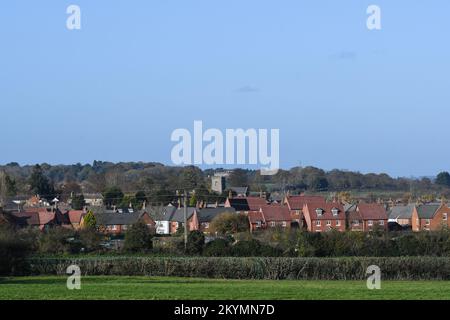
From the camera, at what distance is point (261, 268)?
139ft

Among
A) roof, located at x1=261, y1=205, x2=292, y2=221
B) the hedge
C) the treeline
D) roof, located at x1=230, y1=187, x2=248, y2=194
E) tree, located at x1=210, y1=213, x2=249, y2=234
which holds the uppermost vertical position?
the treeline

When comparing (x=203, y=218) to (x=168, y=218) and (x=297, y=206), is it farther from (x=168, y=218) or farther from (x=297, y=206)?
(x=297, y=206)

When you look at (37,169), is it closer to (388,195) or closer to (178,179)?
(178,179)

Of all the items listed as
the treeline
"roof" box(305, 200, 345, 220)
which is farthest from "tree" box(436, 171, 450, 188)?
"roof" box(305, 200, 345, 220)

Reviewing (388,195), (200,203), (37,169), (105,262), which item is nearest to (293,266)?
(105,262)

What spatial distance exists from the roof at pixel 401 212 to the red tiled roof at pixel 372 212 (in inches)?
223

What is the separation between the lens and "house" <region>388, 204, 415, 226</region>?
92.4 metres

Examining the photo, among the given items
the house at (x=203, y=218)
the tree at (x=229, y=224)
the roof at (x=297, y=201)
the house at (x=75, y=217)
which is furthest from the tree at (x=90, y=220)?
the roof at (x=297, y=201)

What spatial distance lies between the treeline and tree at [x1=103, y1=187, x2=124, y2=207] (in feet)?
13.7

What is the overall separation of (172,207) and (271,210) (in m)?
13.5

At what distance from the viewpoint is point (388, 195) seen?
140875 millimetres

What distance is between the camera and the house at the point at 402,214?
92.4 metres

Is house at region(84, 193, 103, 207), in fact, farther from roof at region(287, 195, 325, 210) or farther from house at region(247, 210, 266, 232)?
house at region(247, 210, 266, 232)

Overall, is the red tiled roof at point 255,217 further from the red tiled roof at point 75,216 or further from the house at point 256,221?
the red tiled roof at point 75,216
